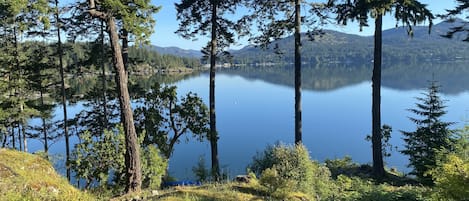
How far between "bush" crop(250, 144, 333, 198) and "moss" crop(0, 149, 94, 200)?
351cm

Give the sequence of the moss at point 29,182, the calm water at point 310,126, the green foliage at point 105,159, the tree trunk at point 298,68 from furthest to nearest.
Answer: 1. the calm water at point 310,126
2. the tree trunk at point 298,68
3. the green foliage at point 105,159
4. the moss at point 29,182

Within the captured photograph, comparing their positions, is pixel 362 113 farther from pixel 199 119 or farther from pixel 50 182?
pixel 50 182

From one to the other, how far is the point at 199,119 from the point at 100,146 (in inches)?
258

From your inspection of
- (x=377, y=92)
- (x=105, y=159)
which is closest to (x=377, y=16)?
(x=377, y=92)

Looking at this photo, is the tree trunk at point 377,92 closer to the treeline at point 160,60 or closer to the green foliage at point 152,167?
the green foliage at point 152,167

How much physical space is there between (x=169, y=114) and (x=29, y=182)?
1138 cm

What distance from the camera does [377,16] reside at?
40.8 feet

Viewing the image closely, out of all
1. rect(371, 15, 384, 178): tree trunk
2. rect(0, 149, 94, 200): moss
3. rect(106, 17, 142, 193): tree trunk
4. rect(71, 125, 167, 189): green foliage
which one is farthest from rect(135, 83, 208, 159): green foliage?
→ rect(0, 149, 94, 200): moss

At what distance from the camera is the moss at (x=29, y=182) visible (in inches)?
198

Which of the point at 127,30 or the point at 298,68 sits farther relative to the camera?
the point at 298,68

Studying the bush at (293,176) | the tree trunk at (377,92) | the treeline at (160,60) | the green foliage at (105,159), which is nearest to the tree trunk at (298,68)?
the tree trunk at (377,92)

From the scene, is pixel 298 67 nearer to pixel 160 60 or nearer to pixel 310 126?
pixel 310 126

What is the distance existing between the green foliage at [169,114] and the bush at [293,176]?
30.5 feet

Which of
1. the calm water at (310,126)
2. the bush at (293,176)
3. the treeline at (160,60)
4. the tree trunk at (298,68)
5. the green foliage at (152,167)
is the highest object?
the treeline at (160,60)
